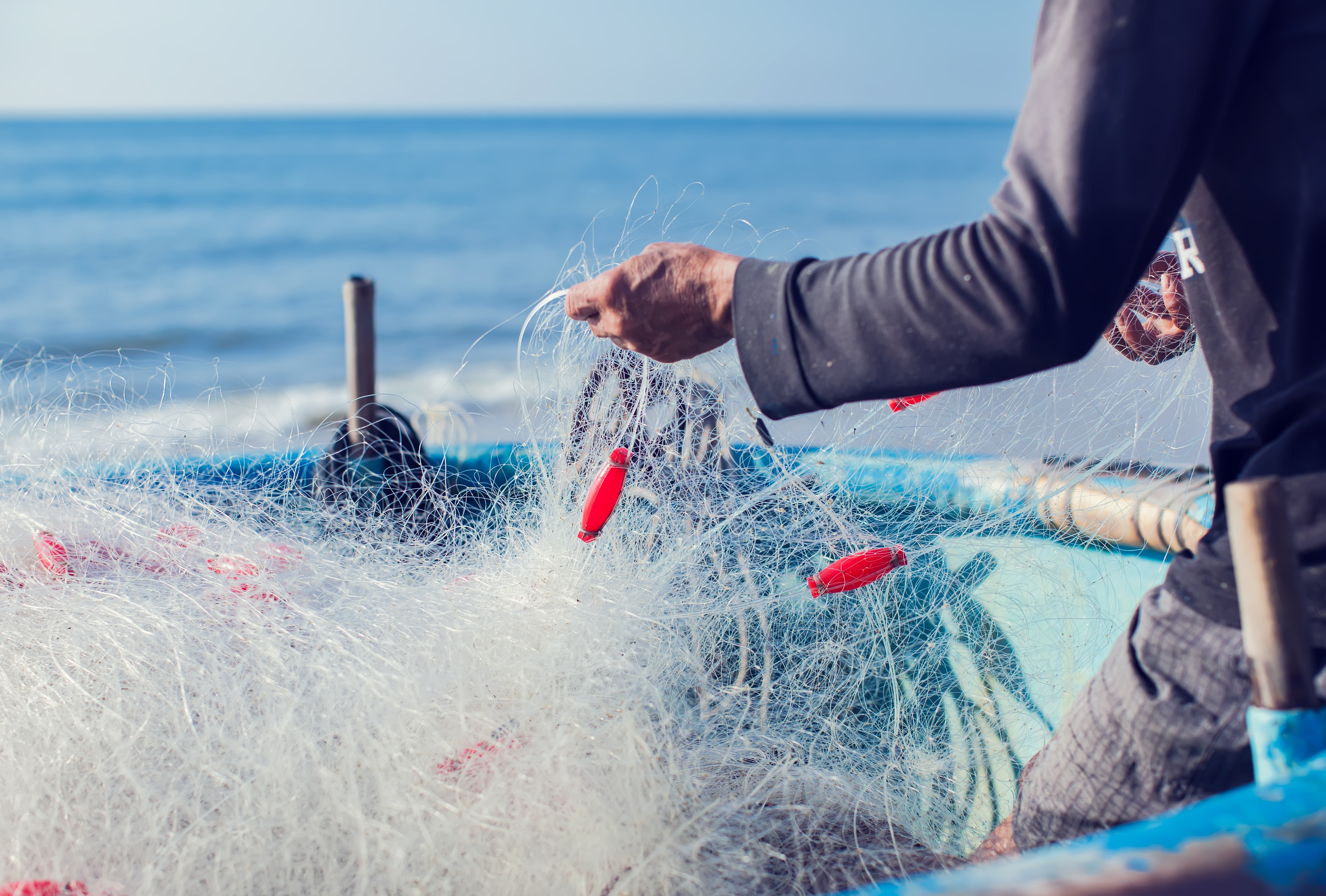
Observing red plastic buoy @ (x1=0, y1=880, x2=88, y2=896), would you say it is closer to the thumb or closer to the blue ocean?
the thumb

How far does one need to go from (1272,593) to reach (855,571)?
0.94 meters

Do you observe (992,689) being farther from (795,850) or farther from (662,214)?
(662,214)

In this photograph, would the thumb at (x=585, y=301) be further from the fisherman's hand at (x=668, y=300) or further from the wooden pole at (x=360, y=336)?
the wooden pole at (x=360, y=336)

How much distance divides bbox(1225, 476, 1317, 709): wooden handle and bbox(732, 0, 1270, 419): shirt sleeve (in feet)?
0.85

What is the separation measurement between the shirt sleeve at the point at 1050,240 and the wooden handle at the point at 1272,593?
0.85 feet

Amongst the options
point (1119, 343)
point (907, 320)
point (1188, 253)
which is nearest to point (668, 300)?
point (907, 320)

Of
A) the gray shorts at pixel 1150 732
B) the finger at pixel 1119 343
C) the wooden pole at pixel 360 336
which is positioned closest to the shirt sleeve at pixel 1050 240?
the gray shorts at pixel 1150 732

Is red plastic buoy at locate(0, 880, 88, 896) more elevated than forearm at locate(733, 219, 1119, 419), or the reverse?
forearm at locate(733, 219, 1119, 419)

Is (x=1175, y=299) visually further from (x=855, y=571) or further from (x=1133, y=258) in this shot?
(x=1133, y=258)

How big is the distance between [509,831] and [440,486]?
1.93m

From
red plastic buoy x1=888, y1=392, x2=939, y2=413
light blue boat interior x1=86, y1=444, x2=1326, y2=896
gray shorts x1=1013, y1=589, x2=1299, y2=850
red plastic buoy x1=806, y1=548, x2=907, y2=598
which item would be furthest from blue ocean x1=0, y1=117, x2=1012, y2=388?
gray shorts x1=1013, y1=589, x2=1299, y2=850

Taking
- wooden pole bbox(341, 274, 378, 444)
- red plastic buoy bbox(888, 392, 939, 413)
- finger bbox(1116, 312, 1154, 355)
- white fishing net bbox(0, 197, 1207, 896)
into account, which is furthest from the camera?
wooden pole bbox(341, 274, 378, 444)

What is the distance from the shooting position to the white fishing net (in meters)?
1.39

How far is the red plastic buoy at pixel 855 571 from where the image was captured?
1.92 m
